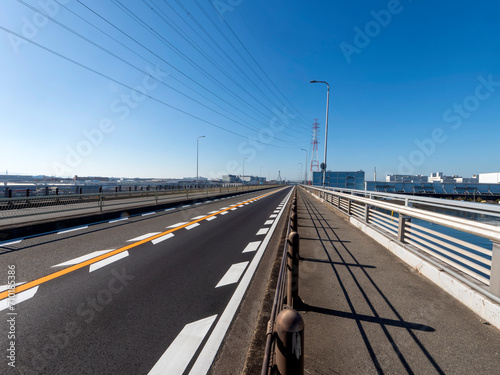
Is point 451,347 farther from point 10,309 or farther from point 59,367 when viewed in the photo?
point 10,309

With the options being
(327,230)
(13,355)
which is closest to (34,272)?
(13,355)

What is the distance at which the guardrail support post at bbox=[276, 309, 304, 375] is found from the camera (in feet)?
3.97

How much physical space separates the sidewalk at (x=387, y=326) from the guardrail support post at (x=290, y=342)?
0.83m

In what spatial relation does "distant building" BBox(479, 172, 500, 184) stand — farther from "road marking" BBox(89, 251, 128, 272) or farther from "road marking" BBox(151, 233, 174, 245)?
"road marking" BBox(89, 251, 128, 272)

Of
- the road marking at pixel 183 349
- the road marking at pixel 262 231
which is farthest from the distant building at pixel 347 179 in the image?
the road marking at pixel 183 349

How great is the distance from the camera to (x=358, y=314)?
107 inches

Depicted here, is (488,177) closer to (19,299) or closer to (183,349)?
(183,349)

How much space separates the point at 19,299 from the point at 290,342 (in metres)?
3.98

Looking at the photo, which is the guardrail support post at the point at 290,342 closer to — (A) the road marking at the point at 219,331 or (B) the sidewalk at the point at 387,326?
(B) the sidewalk at the point at 387,326

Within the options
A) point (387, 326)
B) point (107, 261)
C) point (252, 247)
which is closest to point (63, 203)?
point (107, 261)

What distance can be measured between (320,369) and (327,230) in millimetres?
6079

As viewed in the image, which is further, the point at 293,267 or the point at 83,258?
the point at 83,258

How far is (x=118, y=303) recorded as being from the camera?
306cm

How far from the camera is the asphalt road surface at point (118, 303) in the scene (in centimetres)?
211
